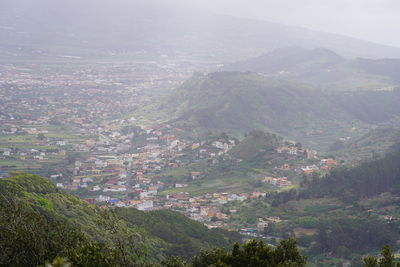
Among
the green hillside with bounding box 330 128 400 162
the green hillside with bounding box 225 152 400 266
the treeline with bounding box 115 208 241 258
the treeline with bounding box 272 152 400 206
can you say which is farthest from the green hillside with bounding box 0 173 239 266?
the green hillside with bounding box 330 128 400 162

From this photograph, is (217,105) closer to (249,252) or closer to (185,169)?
(185,169)

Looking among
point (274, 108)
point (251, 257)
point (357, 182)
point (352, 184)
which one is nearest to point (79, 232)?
point (251, 257)

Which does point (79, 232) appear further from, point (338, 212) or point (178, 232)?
point (338, 212)

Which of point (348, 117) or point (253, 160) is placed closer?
point (253, 160)

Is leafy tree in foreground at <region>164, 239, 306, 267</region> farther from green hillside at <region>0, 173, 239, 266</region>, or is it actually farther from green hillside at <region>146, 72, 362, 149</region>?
green hillside at <region>146, 72, 362, 149</region>

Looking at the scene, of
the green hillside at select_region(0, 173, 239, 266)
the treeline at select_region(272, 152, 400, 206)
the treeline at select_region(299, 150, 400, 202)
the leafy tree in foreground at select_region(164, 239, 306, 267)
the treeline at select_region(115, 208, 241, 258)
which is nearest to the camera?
the green hillside at select_region(0, 173, 239, 266)

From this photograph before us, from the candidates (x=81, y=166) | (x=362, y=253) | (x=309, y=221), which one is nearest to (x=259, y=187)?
(x=309, y=221)
